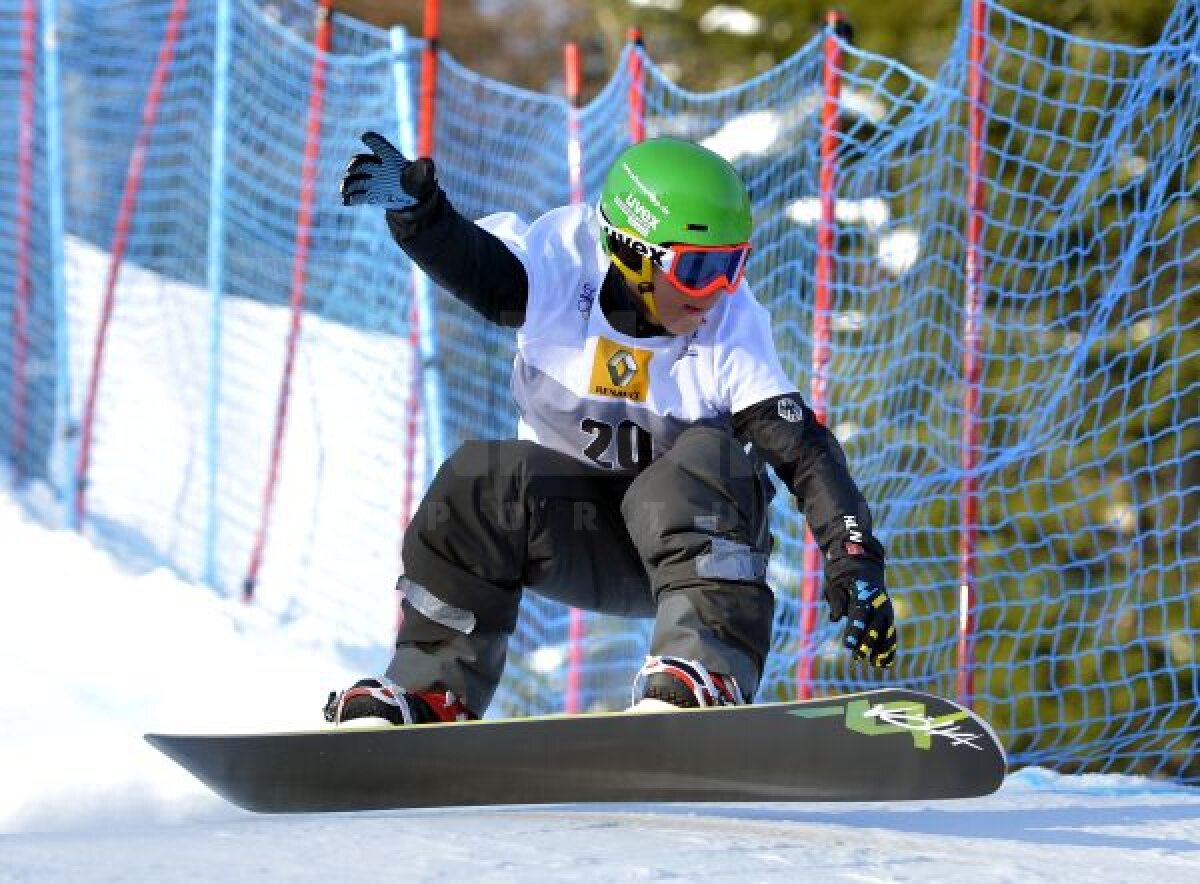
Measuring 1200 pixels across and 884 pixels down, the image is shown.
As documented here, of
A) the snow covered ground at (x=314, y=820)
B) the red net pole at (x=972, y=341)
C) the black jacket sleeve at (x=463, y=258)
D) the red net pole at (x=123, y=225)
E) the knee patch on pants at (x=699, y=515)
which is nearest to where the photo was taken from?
the snow covered ground at (x=314, y=820)

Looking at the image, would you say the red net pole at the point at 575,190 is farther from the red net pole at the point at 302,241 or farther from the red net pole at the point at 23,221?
the red net pole at the point at 23,221

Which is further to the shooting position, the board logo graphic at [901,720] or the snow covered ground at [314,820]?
the board logo graphic at [901,720]

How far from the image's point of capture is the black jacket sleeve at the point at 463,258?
3389 mm

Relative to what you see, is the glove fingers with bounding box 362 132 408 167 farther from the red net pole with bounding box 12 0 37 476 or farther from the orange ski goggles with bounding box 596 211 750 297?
the red net pole with bounding box 12 0 37 476

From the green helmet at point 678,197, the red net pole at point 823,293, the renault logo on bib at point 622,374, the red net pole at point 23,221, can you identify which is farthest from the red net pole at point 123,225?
the green helmet at point 678,197

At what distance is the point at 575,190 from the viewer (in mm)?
6590

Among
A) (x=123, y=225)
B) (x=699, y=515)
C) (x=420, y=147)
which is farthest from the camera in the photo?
(x=123, y=225)

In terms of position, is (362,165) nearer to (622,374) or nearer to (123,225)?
(622,374)

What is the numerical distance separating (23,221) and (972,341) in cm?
546

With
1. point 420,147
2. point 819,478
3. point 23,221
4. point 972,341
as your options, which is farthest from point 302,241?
point 819,478

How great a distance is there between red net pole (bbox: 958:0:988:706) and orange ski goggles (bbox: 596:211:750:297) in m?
2.06

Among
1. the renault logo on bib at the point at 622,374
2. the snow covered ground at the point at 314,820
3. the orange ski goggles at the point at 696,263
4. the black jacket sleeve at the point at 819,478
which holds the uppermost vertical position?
the orange ski goggles at the point at 696,263

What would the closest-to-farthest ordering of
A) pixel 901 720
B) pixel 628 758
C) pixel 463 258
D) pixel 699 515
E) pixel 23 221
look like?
pixel 901 720, pixel 628 758, pixel 699 515, pixel 463 258, pixel 23 221

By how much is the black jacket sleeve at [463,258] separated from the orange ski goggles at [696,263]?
10.5 inches
